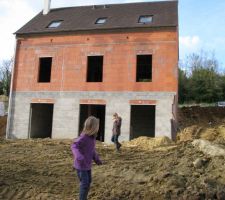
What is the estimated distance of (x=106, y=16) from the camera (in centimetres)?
2308

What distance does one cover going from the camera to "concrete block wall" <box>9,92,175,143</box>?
19.2 metres

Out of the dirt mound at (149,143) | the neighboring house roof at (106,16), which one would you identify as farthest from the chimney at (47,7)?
the dirt mound at (149,143)

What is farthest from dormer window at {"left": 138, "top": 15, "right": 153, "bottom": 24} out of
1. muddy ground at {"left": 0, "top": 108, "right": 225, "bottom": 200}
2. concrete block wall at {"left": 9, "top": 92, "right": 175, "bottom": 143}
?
muddy ground at {"left": 0, "top": 108, "right": 225, "bottom": 200}

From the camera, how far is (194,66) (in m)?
57.1

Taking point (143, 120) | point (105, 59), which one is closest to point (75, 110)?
point (105, 59)

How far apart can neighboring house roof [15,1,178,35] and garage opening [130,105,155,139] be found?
5917 mm

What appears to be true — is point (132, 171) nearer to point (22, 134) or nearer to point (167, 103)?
point (167, 103)

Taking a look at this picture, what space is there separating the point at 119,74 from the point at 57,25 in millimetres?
5903

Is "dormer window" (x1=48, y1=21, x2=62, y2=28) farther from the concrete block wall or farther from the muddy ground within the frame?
the muddy ground

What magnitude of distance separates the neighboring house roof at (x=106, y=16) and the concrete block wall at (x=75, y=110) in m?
3.94

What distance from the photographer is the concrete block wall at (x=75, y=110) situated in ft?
62.9

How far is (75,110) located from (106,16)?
22.0ft

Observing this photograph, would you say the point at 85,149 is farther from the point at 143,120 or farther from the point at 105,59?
the point at 143,120

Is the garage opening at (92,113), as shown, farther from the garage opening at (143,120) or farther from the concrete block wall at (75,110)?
the garage opening at (143,120)
